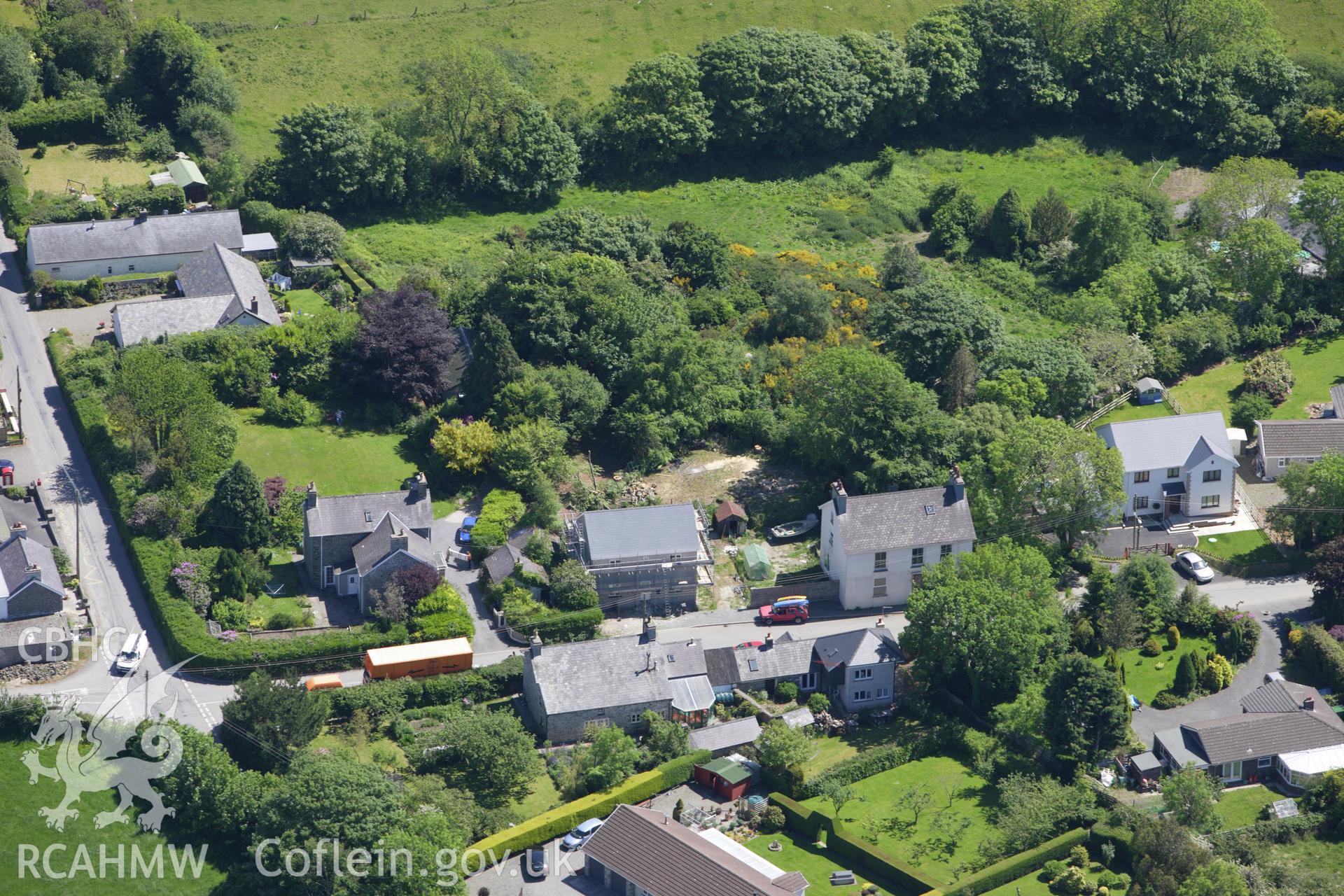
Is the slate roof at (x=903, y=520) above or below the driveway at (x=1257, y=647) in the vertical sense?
above

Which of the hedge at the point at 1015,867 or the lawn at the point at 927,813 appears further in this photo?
the lawn at the point at 927,813

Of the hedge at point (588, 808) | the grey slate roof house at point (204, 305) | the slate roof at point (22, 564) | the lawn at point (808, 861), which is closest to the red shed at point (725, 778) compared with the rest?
the hedge at point (588, 808)

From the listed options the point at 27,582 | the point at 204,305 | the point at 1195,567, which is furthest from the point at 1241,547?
the point at 27,582

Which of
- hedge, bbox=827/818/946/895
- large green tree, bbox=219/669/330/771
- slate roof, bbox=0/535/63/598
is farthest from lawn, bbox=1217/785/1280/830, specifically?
slate roof, bbox=0/535/63/598

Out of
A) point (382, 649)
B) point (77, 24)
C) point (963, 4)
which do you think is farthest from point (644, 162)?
point (382, 649)

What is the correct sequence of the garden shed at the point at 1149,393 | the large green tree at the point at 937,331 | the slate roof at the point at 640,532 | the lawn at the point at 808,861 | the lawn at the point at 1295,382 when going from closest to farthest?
the lawn at the point at 808,861 → the slate roof at the point at 640,532 → the large green tree at the point at 937,331 → the lawn at the point at 1295,382 → the garden shed at the point at 1149,393

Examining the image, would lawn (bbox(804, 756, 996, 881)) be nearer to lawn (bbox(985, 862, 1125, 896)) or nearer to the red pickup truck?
lawn (bbox(985, 862, 1125, 896))

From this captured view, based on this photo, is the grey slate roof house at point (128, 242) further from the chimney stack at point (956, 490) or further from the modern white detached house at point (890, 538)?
the chimney stack at point (956, 490)

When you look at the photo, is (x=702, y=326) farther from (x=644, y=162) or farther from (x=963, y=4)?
(x=963, y=4)
